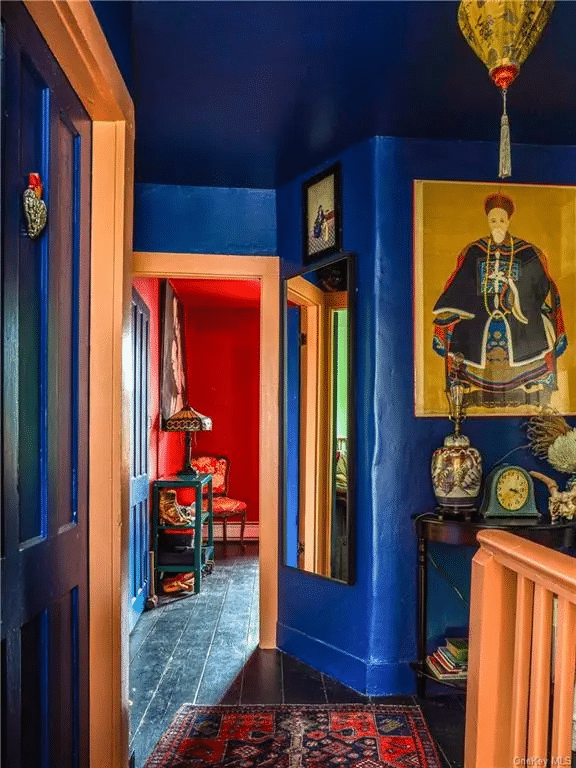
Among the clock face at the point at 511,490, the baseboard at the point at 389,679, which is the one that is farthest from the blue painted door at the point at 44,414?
the clock face at the point at 511,490

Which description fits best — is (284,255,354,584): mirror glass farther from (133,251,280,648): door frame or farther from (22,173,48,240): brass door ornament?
(22,173,48,240): brass door ornament

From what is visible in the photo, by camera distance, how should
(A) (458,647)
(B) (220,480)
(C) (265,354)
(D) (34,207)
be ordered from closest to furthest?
1. (D) (34,207)
2. (A) (458,647)
3. (C) (265,354)
4. (B) (220,480)

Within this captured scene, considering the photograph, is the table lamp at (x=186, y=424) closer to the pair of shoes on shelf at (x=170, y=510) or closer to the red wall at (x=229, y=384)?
the pair of shoes on shelf at (x=170, y=510)

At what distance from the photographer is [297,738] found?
8.54 ft

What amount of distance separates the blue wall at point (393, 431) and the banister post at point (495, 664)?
5.48 ft

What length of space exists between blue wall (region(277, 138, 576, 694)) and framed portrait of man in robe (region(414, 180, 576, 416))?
64 mm

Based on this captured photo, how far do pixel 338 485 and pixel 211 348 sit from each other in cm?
430

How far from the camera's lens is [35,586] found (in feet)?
4.79

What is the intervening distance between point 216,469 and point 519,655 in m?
5.60

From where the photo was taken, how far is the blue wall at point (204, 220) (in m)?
3.72

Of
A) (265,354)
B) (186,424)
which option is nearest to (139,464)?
(186,424)

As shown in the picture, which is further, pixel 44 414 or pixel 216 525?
pixel 216 525

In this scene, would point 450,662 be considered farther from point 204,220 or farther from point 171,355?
point 171,355

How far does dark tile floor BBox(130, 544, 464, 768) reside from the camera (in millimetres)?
2725
